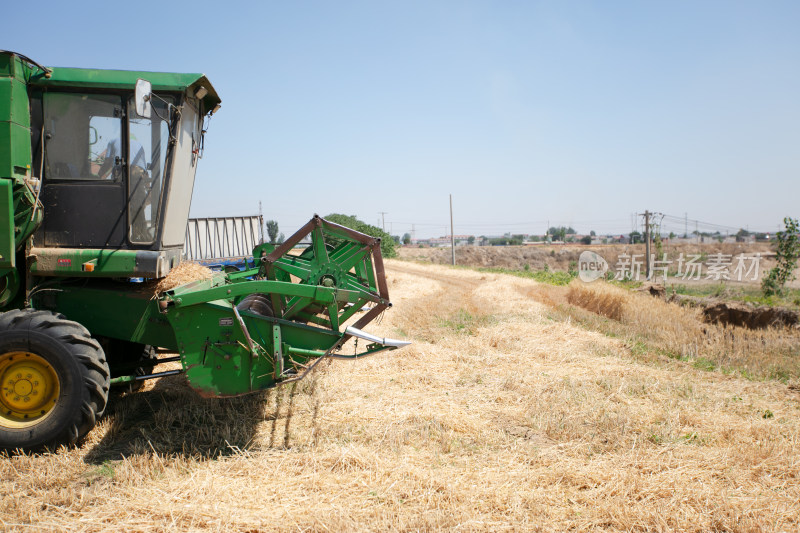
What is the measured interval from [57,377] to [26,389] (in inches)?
12.1

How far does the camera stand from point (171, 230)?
468 cm

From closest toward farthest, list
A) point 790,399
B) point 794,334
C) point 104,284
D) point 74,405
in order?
point 74,405, point 104,284, point 790,399, point 794,334

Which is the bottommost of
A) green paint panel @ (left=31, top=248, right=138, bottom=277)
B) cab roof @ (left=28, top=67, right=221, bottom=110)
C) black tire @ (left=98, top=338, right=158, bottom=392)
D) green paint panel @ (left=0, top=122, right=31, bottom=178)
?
black tire @ (left=98, top=338, right=158, bottom=392)

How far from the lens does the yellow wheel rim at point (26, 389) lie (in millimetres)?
3895

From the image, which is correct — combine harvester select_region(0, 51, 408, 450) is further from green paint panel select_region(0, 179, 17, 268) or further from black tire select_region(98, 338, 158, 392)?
black tire select_region(98, 338, 158, 392)

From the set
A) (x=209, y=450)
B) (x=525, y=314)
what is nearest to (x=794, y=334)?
(x=525, y=314)

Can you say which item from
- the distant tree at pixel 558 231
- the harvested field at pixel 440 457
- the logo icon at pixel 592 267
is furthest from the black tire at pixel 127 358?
the distant tree at pixel 558 231

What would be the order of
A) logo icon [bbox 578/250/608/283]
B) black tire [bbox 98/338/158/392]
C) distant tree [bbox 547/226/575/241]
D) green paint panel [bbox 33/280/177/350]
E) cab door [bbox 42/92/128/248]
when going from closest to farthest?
cab door [bbox 42/92/128/248], green paint panel [bbox 33/280/177/350], black tire [bbox 98/338/158/392], logo icon [bbox 578/250/608/283], distant tree [bbox 547/226/575/241]

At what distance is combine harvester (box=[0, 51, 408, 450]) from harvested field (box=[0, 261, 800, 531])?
55 centimetres

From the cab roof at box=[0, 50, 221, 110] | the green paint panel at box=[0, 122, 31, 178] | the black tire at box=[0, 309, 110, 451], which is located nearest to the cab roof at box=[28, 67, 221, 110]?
the cab roof at box=[0, 50, 221, 110]

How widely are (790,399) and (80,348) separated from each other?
6859 millimetres

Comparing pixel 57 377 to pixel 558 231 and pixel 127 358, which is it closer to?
pixel 127 358

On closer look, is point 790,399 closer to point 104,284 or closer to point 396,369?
point 396,369

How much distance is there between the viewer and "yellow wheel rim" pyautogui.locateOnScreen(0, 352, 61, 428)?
389 cm
